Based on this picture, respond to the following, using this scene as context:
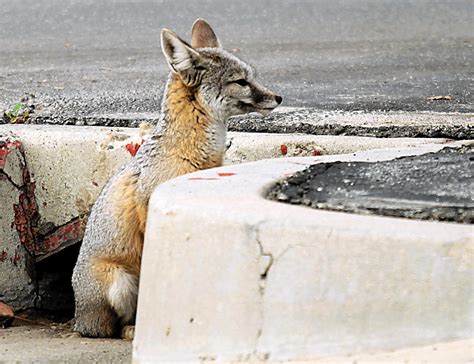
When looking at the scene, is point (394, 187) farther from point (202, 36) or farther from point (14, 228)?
point (14, 228)

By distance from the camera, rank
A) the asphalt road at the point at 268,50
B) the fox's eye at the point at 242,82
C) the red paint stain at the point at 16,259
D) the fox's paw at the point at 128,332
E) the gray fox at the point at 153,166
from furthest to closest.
Result: the asphalt road at the point at 268,50
the red paint stain at the point at 16,259
the fox's eye at the point at 242,82
the fox's paw at the point at 128,332
the gray fox at the point at 153,166

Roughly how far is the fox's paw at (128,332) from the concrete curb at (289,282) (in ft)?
5.59

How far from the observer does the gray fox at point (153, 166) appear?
4.77 m

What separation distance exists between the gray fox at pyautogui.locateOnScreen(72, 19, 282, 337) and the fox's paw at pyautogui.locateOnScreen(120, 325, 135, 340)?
3 centimetres

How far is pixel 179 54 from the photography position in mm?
4879

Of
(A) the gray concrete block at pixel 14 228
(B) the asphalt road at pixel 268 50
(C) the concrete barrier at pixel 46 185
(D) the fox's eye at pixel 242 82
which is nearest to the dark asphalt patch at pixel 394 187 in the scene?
(D) the fox's eye at pixel 242 82

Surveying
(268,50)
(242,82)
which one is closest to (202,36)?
(242,82)

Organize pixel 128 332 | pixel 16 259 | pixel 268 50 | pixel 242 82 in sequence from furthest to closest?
1. pixel 268 50
2. pixel 16 259
3. pixel 242 82
4. pixel 128 332

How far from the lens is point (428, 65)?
823cm

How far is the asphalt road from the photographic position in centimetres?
685

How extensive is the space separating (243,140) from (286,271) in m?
2.42

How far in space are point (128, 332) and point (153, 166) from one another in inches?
31.1

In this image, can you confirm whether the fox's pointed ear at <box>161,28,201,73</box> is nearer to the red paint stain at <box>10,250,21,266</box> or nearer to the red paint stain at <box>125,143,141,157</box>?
the red paint stain at <box>125,143,141,157</box>

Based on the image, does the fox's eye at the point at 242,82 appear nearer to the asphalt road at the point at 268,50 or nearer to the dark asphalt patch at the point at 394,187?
the asphalt road at the point at 268,50
